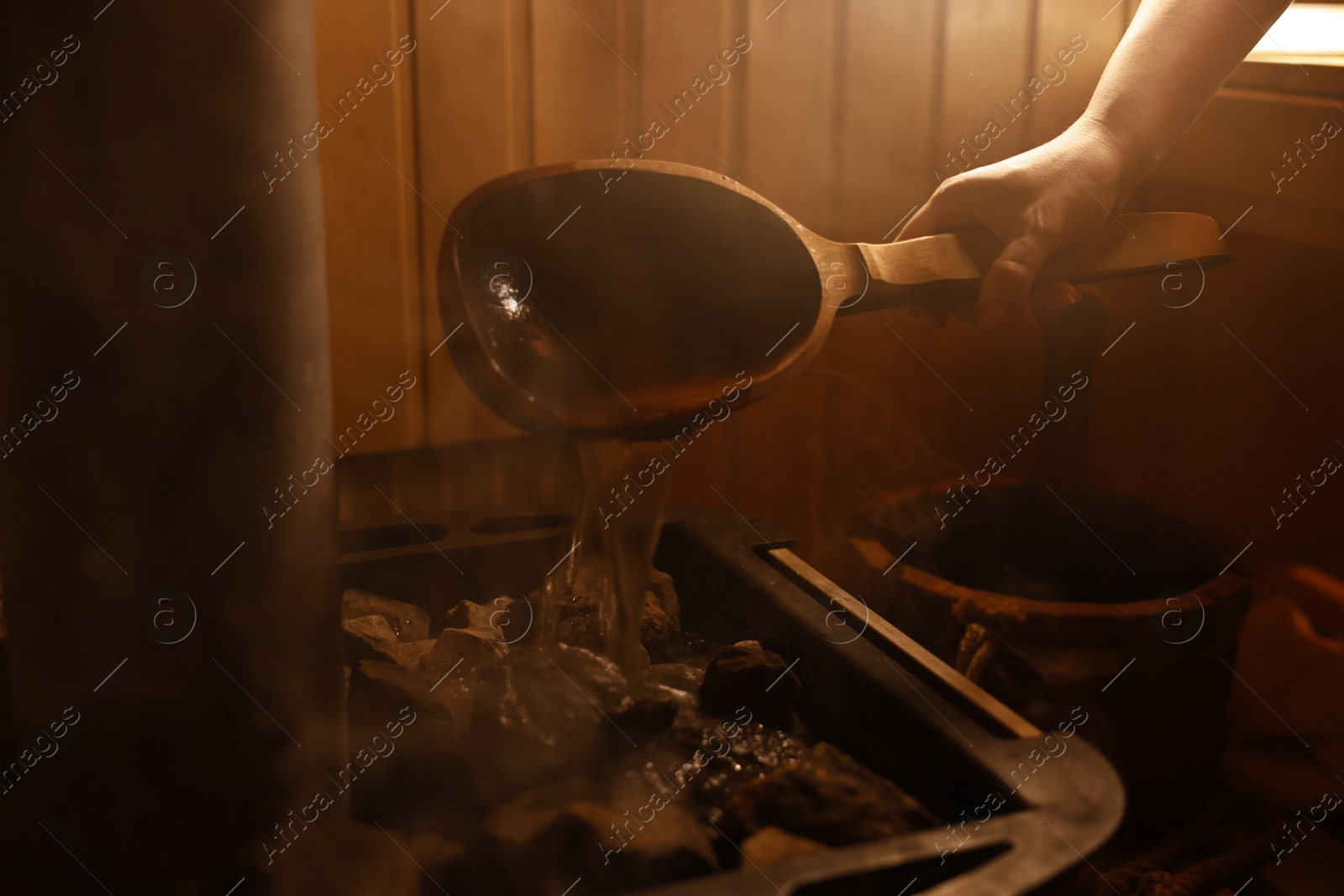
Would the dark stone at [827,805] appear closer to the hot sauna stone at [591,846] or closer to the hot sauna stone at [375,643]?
the hot sauna stone at [591,846]

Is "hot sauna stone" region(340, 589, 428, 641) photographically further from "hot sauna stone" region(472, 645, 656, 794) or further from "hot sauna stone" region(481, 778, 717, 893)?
"hot sauna stone" region(481, 778, 717, 893)

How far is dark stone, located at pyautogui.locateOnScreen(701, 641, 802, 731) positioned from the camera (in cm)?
111

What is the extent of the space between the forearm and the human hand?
0.09ft

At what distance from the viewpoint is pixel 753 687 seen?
3.65 ft

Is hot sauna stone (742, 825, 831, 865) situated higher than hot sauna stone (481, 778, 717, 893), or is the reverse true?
hot sauna stone (481, 778, 717, 893)

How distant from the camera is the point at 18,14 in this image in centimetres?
70

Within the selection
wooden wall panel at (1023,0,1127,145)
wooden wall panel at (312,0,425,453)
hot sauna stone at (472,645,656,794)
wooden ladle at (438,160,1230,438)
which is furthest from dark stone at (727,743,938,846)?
wooden wall panel at (1023,0,1127,145)

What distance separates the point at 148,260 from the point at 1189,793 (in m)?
1.50

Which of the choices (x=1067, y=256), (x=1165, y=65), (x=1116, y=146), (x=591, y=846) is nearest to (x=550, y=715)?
(x=591, y=846)

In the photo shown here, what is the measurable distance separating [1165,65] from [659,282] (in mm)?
675

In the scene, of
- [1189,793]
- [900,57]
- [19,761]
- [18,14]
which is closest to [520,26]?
[900,57]

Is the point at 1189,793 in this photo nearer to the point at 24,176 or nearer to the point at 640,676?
the point at 640,676

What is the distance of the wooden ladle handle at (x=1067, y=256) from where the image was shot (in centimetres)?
118

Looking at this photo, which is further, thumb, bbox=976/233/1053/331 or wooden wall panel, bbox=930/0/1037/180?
wooden wall panel, bbox=930/0/1037/180
